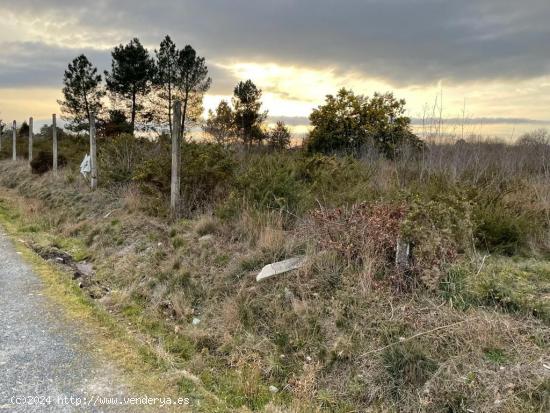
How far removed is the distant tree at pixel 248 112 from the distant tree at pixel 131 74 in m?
6.84

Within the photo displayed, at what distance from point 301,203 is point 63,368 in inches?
160

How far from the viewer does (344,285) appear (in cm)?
422

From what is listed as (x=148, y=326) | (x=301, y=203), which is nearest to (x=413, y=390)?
(x=148, y=326)

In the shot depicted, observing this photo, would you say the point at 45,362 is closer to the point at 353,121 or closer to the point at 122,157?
the point at 122,157

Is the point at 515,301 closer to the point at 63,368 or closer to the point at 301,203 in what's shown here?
the point at 301,203

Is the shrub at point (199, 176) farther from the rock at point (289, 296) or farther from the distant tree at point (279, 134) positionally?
the distant tree at point (279, 134)

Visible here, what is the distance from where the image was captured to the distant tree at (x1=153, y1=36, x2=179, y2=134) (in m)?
29.3

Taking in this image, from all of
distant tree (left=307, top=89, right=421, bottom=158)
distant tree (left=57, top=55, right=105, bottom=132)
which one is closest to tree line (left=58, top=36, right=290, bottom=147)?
distant tree (left=57, top=55, right=105, bottom=132)

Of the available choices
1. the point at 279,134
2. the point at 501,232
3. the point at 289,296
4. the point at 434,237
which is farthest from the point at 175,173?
the point at 279,134

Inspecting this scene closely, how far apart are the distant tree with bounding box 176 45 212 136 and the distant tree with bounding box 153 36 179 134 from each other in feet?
1.26

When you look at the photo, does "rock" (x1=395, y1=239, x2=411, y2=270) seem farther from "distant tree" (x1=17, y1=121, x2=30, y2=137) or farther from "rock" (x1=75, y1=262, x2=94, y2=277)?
"distant tree" (x1=17, y1=121, x2=30, y2=137)

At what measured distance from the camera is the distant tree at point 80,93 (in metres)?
29.3

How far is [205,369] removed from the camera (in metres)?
3.64

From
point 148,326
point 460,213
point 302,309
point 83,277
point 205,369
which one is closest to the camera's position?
point 205,369
